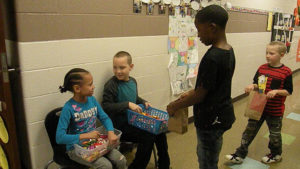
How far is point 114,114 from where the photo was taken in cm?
204

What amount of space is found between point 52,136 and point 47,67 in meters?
0.48

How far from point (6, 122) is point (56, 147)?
0.37 metres

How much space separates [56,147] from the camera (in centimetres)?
171

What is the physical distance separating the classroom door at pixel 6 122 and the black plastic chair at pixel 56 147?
22 centimetres

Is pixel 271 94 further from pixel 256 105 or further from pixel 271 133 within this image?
pixel 271 133

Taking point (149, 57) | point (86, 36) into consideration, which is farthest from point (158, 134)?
point (86, 36)

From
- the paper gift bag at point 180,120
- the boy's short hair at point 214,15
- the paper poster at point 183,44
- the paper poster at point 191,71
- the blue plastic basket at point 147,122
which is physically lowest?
the blue plastic basket at point 147,122

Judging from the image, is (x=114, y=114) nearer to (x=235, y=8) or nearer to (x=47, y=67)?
(x=47, y=67)

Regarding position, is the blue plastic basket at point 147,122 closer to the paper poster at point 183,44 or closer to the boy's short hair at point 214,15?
the boy's short hair at point 214,15

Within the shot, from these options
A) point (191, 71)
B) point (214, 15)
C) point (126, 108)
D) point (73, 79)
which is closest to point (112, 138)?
point (126, 108)

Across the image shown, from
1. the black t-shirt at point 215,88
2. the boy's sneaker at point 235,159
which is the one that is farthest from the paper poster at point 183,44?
the black t-shirt at point 215,88

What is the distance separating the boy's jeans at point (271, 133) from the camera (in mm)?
2213

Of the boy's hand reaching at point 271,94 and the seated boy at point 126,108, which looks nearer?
the seated boy at point 126,108

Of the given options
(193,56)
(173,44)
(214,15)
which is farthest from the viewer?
(193,56)
